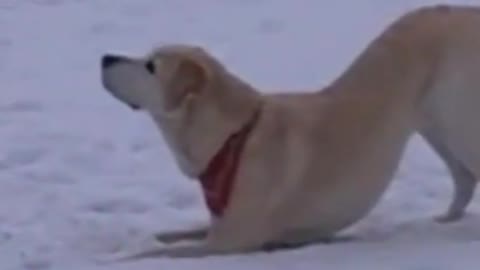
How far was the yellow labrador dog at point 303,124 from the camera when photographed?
19.2ft

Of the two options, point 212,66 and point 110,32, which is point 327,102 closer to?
point 212,66

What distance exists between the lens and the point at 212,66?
19.2 feet

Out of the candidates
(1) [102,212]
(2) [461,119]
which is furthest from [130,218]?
(2) [461,119]

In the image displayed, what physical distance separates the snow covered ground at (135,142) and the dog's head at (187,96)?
48 cm

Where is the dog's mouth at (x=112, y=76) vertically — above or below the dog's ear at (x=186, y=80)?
below

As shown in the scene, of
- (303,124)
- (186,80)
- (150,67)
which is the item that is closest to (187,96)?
(186,80)

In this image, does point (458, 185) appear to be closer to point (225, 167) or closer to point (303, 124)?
point (303, 124)

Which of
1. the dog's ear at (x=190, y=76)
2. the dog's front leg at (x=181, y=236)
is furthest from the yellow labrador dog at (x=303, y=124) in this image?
the dog's front leg at (x=181, y=236)

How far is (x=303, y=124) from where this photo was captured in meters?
5.94

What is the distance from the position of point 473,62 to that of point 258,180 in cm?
94

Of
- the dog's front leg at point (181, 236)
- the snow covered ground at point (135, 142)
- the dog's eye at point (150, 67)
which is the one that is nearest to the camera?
the snow covered ground at point (135, 142)

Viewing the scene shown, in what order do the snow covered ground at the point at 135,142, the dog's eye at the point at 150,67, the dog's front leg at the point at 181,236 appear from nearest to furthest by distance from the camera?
the snow covered ground at the point at 135,142, the dog's eye at the point at 150,67, the dog's front leg at the point at 181,236

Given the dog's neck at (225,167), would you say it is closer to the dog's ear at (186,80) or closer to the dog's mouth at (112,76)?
the dog's ear at (186,80)

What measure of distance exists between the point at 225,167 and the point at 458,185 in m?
1.10
